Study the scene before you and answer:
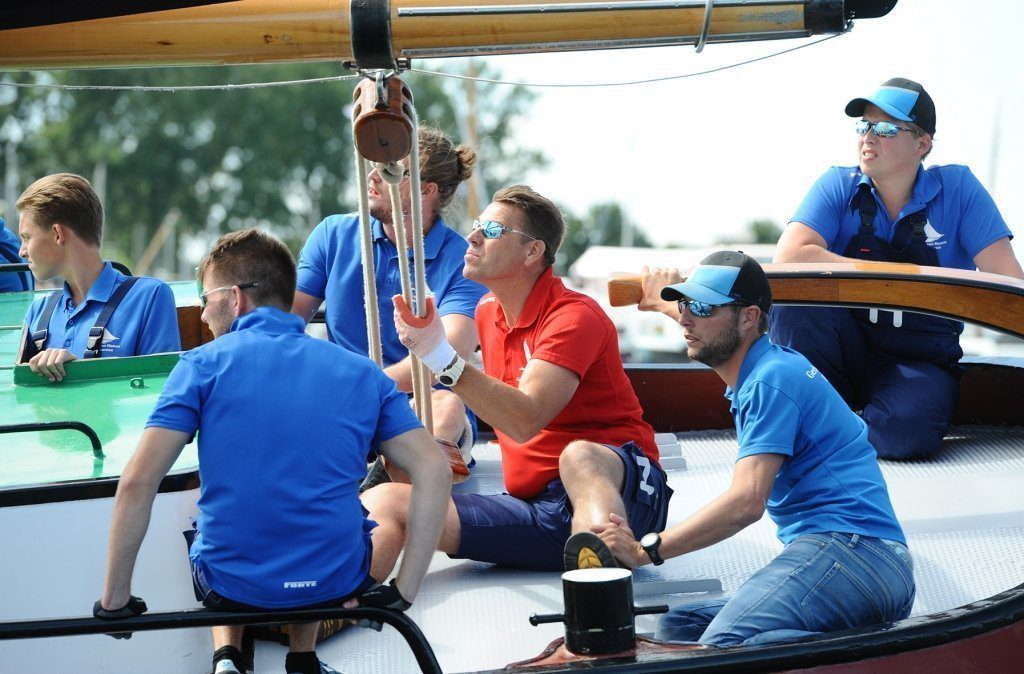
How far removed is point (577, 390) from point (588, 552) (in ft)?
2.62

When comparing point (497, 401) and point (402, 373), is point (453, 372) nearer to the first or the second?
point (497, 401)

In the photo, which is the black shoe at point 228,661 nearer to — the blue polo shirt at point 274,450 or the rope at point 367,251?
the blue polo shirt at point 274,450

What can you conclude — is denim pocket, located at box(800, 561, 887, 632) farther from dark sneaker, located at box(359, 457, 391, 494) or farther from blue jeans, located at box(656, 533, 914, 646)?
dark sneaker, located at box(359, 457, 391, 494)

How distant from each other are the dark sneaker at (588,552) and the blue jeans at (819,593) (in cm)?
28

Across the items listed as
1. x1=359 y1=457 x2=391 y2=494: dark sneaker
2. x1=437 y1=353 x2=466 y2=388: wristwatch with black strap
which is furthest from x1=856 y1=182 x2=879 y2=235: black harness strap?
x1=359 y1=457 x2=391 y2=494: dark sneaker

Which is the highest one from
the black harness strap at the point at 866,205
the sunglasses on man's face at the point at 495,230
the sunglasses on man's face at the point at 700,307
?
the black harness strap at the point at 866,205

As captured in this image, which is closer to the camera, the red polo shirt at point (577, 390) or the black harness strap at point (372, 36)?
the black harness strap at point (372, 36)

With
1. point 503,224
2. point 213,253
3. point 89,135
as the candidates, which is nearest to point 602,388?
point 503,224

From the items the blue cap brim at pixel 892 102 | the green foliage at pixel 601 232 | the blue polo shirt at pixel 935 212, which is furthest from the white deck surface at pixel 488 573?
the green foliage at pixel 601 232

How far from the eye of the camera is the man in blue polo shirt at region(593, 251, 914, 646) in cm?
290

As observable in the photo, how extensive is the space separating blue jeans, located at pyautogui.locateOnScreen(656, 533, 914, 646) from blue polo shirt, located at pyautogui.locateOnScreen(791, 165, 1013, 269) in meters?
1.78

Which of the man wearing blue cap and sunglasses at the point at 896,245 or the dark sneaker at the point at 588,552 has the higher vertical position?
the man wearing blue cap and sunglasses at the point at 896,245

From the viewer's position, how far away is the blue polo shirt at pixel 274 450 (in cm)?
245

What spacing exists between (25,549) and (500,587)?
1293 millimetres
